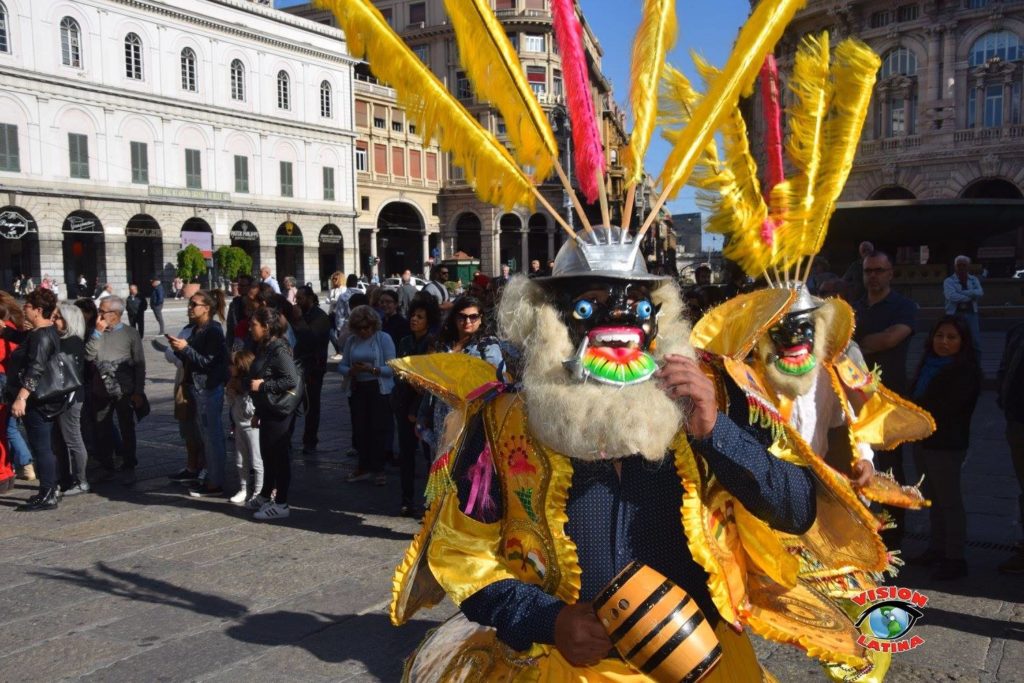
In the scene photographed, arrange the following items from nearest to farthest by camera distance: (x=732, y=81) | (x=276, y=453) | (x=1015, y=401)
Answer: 1. (x=732, y=81)
2. (x=1015, y=401)
3. (x=276, y=453)

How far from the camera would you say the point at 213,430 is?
A: 22.4ft

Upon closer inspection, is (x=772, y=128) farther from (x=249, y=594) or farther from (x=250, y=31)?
(x=250, y=31)

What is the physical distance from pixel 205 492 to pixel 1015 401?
5.91 meters

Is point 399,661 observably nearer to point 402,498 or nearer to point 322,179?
point 402,498

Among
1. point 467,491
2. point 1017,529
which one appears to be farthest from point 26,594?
point 1017,529

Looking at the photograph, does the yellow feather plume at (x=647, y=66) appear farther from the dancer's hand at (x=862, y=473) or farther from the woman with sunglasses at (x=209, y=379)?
the woman with sunglasses at (x=209, y=379)

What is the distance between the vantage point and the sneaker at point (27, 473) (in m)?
7.59

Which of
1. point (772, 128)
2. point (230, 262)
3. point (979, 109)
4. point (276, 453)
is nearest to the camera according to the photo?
point (772, 128)

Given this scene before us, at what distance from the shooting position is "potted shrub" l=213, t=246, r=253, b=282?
37094 mm

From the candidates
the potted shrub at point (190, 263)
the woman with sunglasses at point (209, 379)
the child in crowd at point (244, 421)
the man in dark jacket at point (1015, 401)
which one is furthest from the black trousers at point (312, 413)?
the potted shrub at point (190, 263)

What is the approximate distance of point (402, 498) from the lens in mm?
6449

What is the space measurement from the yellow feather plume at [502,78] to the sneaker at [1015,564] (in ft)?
13.8

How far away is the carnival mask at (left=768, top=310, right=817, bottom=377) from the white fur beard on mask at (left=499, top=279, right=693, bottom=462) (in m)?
2.16

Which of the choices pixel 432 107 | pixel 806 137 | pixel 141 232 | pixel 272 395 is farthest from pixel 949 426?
pixel 141 232
